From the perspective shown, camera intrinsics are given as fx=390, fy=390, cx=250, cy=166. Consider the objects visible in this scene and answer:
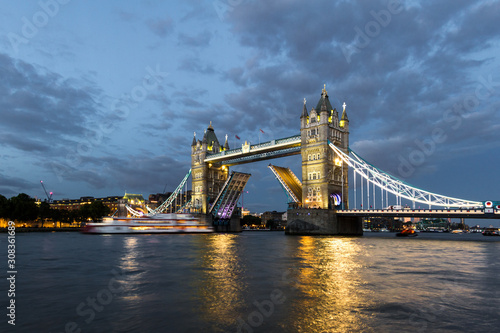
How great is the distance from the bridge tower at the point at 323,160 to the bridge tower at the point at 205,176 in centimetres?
3191

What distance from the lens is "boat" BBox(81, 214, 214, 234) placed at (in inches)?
3051

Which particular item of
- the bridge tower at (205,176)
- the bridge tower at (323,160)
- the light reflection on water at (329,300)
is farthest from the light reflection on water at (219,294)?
the bridge tower at (205,176)

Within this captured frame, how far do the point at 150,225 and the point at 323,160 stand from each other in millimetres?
38025

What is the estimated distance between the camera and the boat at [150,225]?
254 feet

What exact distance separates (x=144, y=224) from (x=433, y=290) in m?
71.5

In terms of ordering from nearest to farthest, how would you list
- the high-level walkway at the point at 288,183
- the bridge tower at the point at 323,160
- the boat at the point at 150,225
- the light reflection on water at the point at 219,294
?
the light reflection on water at the point at 219,294 → the bridge tower at the point at 323,160 → the high-level walkway at the point at 288,183 → the boat at the point at 150,225

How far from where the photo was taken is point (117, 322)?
10.5m

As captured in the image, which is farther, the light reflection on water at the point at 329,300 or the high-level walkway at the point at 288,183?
the high-level walkway at the point at 288,183

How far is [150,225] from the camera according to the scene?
80.5 m

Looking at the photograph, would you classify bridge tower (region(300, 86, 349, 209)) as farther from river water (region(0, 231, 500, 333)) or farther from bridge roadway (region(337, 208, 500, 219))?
river water (region(0, 231, 500, 333))

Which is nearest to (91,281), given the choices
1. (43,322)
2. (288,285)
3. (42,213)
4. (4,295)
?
(4,295)

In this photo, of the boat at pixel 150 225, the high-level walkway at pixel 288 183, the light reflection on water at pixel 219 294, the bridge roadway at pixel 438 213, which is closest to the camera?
the light reflection on water at pixel 219 294

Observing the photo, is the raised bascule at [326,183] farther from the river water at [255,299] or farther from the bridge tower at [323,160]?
the river water at [255,299]

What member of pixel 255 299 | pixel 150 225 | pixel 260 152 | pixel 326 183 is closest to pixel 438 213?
pixel 326 183
